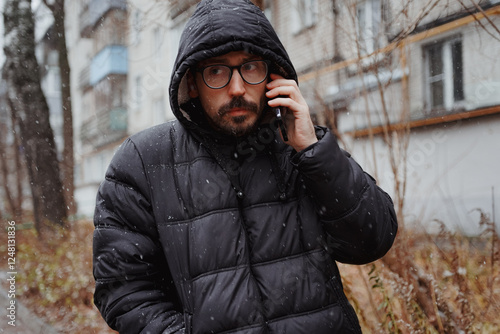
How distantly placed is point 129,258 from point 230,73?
770 millimetres

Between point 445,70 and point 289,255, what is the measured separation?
7909mm

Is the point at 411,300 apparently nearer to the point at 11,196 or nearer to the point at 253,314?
the point at 253,314

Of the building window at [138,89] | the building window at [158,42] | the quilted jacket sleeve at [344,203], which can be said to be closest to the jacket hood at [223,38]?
the quilted jacket sleeve at [344,203]

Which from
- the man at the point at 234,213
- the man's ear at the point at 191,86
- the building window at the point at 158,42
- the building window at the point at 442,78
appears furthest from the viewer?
the building window at the point at 442,78

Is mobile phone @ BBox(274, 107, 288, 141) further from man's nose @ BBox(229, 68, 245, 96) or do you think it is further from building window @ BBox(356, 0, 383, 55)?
building window @ BBox(356, 0, 383, 55)

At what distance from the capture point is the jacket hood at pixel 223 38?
5.91 ft

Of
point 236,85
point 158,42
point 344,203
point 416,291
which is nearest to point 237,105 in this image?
point 236,85

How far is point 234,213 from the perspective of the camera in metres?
1.70

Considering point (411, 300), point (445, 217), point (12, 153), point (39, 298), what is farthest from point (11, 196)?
point (411, 300)

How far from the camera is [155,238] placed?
5.81 ft

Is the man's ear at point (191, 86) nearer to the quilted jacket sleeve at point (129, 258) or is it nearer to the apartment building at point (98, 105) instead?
the quilted jacket sleeve at point (129, 258)

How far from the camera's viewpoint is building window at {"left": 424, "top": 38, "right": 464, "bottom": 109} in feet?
26.1

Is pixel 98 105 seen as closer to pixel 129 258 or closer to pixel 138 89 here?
pixel 138 89

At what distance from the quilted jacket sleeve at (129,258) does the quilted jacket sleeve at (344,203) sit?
0.60 metres
